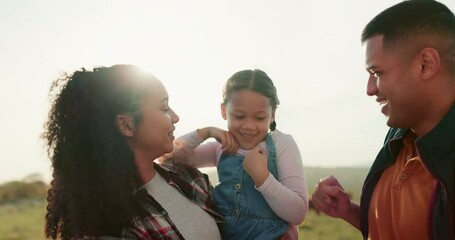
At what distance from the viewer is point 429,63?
6.50 ft

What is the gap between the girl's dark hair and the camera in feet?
8.37

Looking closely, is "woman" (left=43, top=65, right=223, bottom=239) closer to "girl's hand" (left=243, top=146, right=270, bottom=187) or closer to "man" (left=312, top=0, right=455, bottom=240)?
"girl's hand" (left=243, top=146, right=270, bottom=187)

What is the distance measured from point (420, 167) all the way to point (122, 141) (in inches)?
54.6

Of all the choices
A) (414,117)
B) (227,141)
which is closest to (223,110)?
(227,141)

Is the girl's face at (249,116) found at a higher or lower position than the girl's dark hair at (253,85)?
lower

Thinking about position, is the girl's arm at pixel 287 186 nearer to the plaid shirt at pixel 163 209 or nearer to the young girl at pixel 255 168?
the young girl at pixel 255 168

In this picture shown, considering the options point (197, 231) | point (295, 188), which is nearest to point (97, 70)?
point (197, 231)

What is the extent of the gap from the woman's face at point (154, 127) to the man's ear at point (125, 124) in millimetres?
31

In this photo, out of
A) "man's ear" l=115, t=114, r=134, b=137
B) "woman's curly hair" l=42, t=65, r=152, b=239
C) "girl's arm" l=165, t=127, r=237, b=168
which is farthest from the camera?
"girl's arm" l=165, t=127, r=237, b=168

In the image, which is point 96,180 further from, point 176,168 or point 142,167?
point 176,168

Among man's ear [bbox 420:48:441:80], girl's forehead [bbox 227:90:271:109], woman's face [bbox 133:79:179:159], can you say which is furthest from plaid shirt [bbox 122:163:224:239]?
man's ear [bbox 420:48:441:80]

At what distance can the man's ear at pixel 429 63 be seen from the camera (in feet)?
6.48

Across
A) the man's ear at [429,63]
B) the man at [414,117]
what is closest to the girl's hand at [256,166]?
the man at [414,117]

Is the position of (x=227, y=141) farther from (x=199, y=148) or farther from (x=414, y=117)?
(x=414, y=117)
